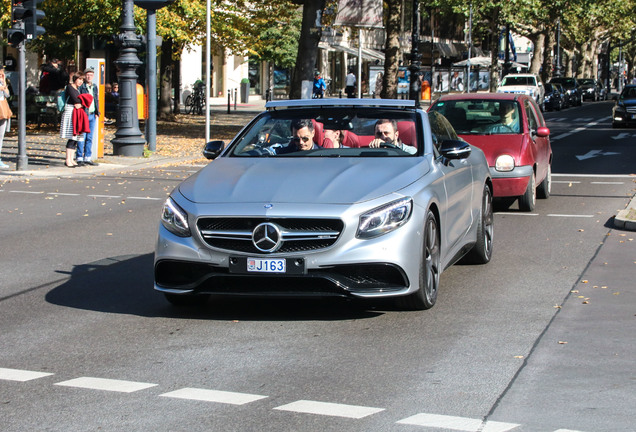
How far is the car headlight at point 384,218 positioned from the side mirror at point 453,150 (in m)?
1.27

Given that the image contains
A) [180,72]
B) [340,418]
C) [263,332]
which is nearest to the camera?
[340,418]

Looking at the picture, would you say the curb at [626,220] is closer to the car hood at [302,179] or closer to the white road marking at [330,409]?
the car hood at [302,179]

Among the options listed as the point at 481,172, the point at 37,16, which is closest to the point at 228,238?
the point at 481,172

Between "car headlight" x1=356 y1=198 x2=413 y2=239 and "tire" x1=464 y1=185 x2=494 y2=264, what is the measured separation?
2572 millimetres

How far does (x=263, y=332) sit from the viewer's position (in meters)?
7.17

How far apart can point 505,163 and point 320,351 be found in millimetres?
7803

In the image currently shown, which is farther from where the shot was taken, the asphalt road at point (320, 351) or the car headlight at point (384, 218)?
the car headlight at point (384, 218)

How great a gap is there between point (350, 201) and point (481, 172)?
10.4ft

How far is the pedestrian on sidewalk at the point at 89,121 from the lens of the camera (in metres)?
20.7

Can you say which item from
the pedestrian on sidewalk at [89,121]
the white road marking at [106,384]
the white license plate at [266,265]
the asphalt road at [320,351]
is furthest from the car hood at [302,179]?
the pedestrian on sidewalk at [89,121]

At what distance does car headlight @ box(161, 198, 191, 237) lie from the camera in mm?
7363

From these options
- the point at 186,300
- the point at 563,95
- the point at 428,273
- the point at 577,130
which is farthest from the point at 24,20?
the point at 563,95

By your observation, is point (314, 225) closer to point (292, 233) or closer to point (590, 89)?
point (292, 233)

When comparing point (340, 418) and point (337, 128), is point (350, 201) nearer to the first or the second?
point (337, 128)
